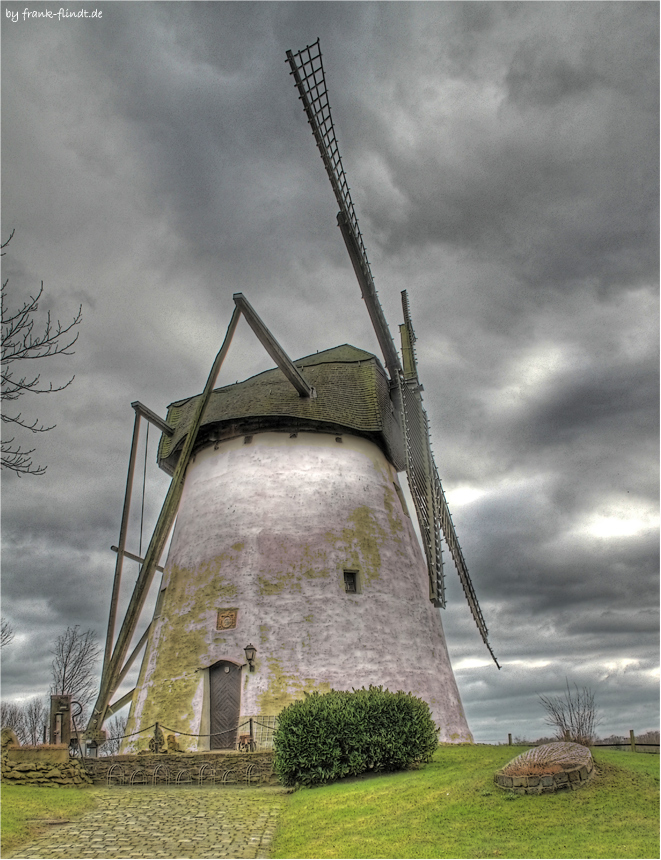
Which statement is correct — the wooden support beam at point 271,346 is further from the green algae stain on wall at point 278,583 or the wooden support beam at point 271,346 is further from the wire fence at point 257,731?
the wire fence at point 257,731

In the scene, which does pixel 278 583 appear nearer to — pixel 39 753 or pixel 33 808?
pixel 39 753

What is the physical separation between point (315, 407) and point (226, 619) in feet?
21.6

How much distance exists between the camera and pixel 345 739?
11.4 meters

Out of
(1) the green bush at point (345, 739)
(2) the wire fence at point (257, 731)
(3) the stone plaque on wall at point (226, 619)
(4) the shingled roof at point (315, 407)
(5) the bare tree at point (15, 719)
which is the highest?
(4) the shingled roof at point (315, 407)

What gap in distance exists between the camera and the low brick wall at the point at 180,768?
1304 centimetres

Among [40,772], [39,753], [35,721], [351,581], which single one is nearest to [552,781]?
[40,772]

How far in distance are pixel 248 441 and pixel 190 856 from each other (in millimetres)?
13396

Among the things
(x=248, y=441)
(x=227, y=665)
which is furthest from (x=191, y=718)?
(x=248, y=441)

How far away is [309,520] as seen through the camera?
1844 cm

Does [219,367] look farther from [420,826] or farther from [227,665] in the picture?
[420,826]

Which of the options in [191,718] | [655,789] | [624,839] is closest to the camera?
[624,839]

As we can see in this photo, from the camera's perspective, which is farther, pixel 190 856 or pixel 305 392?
pixel 305 392

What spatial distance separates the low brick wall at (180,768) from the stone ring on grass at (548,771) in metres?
5.92

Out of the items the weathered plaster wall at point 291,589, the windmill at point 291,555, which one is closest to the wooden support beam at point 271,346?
the windmill at point 291,555
